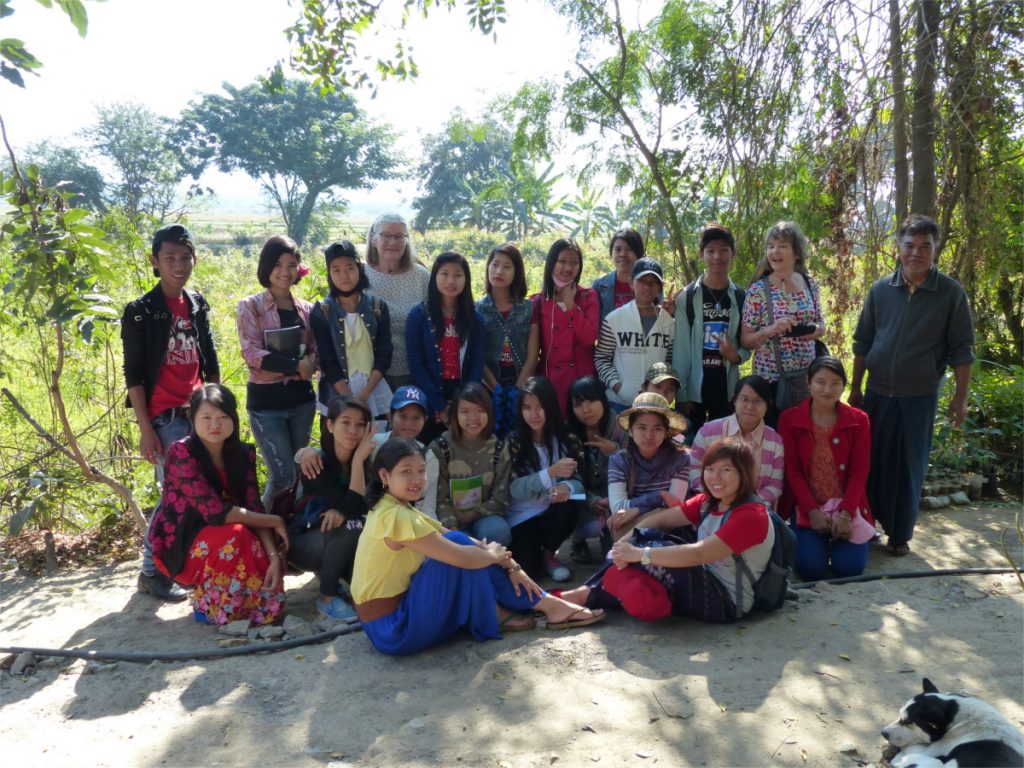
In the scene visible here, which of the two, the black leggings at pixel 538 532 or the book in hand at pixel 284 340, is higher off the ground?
the book in hand at pixel 284 340

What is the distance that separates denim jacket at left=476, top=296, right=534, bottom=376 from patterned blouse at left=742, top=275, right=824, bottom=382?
4.10ft

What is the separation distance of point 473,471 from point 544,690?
4.77 feet

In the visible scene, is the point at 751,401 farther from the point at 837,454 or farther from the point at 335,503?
the point at 335,503

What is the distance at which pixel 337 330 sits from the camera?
437 centimetres

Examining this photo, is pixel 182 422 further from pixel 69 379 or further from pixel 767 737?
pixel 767 737

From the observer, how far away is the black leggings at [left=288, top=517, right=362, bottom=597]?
392 cm

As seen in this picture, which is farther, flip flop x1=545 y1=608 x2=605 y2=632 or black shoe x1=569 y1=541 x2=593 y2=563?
black shoe x1=569 y1=541 x2=593 y2=563

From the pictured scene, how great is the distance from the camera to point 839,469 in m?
4.31

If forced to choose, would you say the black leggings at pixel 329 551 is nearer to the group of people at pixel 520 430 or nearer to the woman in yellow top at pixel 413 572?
the group of people at pixel 520 430

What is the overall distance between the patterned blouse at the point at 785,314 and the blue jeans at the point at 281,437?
2511mm

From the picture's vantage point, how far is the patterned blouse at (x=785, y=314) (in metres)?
4.48

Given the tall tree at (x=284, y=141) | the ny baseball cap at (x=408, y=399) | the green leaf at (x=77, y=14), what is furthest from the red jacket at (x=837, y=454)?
the tall tree at (x=284, y=141)

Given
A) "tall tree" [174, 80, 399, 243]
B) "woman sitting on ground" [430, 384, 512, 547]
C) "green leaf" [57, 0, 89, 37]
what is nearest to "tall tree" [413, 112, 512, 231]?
"tall tree" [174, 80, 399, 243]

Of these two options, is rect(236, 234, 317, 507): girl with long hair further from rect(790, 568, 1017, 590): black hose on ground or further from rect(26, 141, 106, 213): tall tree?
rect(26, 141, 106, 213): tall tree
